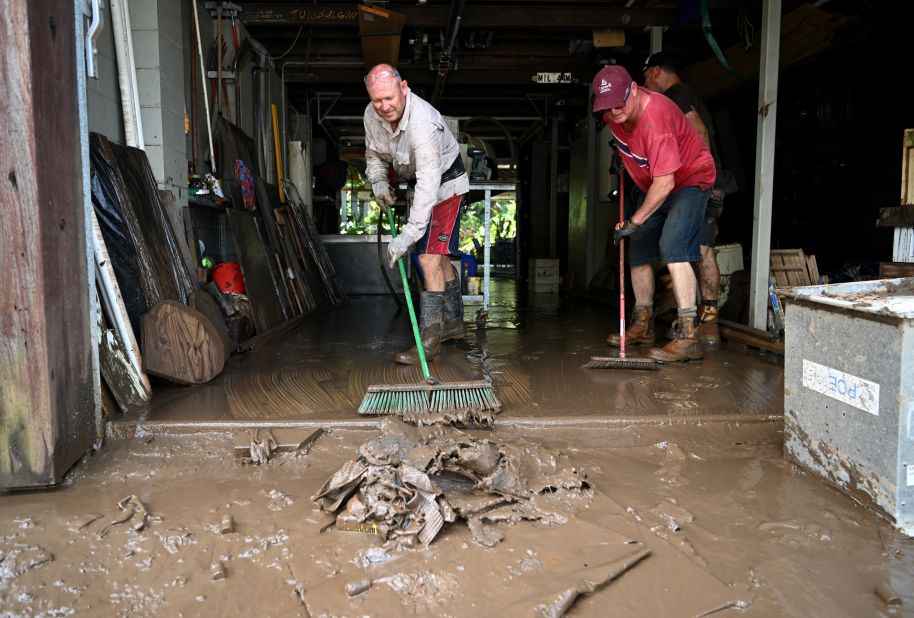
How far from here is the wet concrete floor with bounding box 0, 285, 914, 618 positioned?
1.22m

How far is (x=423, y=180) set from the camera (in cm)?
279

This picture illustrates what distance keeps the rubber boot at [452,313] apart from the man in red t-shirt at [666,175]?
0.91 metres

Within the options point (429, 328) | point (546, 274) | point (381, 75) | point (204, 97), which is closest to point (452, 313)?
point (429, 328)

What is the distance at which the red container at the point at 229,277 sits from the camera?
3.82 m

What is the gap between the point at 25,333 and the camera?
170cm

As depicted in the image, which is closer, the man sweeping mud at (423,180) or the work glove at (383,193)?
the man sweeping mud at (423,180)

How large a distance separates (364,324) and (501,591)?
346 centimetres

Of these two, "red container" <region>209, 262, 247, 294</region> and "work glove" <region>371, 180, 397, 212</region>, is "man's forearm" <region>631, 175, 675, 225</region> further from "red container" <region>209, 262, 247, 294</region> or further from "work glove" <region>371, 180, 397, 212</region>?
"red container" <region>209, 262, 247, 294</region>

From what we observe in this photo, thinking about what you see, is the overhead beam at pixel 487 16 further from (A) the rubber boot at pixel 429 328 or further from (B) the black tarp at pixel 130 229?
(A) the rubber boot at pixel 429 328

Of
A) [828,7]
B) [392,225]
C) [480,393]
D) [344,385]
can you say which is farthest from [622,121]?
[828,7]

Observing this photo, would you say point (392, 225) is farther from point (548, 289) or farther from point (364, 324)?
point (548, 289)

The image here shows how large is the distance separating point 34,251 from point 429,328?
5.80ft

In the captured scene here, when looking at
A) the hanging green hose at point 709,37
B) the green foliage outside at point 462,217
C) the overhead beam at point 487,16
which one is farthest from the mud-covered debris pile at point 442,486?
the green foliage outside at point 462,217

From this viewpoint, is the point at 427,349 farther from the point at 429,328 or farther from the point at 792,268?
the point at 792,268
